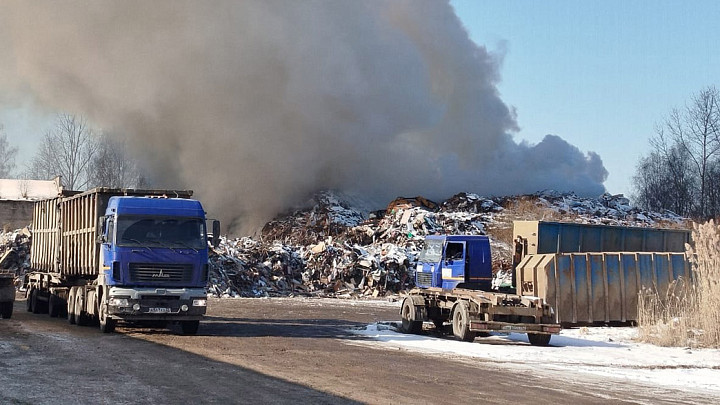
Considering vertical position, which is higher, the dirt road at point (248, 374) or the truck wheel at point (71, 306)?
the truck wheel at point (71, 306)

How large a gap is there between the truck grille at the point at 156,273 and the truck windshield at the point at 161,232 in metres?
0.47

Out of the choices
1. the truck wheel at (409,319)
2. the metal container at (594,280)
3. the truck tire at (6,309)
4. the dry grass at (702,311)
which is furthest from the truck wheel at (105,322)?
the dry grass at (702,311)

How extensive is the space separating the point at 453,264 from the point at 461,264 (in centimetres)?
27

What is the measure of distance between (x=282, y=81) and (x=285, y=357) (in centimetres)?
4113

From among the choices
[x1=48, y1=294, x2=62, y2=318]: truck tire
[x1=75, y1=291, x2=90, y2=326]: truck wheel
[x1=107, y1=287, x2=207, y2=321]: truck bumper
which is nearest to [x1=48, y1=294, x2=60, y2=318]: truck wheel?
[x1=48, y1=294, x2=62, y2=318]: truck tire

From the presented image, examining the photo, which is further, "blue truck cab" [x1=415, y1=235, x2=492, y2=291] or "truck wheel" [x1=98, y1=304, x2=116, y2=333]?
"blue truck cab" [x1=415, y1=235, x2=492, y2=291]

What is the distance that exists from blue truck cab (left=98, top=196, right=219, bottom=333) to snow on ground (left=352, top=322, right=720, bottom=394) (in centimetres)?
428

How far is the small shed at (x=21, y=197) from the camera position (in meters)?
62.4

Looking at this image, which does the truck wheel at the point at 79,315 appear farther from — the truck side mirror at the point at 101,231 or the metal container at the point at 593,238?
the metal container at the point at 593,238

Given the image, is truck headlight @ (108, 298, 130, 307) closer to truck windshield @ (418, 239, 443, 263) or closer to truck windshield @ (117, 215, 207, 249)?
truck windshield @ (117, 215, 207, 249)

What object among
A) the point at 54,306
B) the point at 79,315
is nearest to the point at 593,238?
the point at 79,315

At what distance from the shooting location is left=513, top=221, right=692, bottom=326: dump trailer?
23438mm

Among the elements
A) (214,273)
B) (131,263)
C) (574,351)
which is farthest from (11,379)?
(214,273)

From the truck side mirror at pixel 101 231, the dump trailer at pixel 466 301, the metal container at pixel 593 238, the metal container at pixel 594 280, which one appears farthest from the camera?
the metal container at pixel 593 238
